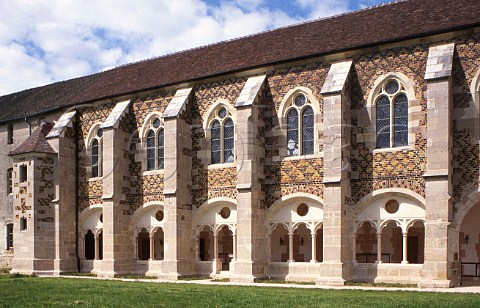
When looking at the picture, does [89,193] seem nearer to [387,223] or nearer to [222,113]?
[222,113]

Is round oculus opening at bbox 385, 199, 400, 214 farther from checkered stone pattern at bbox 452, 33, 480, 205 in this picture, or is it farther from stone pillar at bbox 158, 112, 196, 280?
stone pillar at bbox 158, 112, 196, 280

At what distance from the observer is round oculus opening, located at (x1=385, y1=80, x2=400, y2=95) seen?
71.8 feet

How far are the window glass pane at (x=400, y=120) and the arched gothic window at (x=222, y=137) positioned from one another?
6.75 m

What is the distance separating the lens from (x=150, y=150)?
1110 inches

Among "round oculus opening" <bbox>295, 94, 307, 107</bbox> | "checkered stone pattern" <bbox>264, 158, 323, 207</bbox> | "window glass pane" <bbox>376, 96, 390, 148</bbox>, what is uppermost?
"round oculus opening" <bbox>295, 94, 307, 107</bbox>

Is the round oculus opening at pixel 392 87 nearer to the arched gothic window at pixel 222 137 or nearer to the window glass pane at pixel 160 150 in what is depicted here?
the arched gothic window at pixel 222 137

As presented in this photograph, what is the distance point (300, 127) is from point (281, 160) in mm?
1444

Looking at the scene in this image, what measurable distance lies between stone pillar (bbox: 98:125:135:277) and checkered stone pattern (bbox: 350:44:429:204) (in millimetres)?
10869

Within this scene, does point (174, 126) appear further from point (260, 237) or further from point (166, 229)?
point (260, 237)

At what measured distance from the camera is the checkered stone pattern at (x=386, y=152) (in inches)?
831

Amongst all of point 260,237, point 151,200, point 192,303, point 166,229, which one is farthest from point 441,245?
point 151,200

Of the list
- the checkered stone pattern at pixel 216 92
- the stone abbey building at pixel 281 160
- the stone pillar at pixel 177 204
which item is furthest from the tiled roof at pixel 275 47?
the stone pillar at pixel 177 204

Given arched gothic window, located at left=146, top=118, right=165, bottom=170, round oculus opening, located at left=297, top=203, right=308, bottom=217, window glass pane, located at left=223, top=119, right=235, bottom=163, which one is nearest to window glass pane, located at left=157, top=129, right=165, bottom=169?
arched gothic window, located at left=146, top=118, right=165, bottom=170

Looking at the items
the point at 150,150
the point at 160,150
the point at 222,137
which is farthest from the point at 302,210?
the point at 150,150
